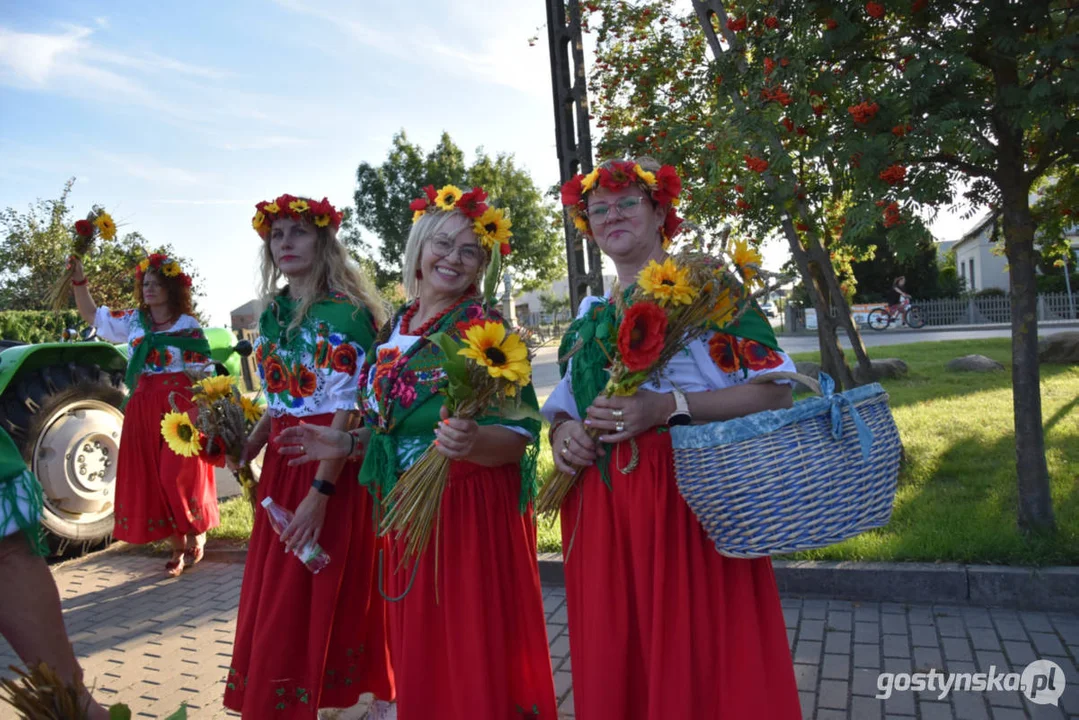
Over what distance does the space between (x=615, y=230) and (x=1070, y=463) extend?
5.00 m

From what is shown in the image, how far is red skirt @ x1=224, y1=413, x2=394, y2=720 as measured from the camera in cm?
282

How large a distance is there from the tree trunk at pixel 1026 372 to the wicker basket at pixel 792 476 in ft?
9.60

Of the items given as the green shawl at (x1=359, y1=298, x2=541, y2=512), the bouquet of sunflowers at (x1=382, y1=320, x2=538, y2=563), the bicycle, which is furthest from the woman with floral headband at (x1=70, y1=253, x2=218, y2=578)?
the bicycle

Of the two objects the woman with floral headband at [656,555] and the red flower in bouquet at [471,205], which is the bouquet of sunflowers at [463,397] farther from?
the red flower in bouquet at [471,205]

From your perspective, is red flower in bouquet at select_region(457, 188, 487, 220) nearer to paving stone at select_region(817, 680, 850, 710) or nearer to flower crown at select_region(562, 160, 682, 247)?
flower crown at select_region(562, 160, 682, 247)

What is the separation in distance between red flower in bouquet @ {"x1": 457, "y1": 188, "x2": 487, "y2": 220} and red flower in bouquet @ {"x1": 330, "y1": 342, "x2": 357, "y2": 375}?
75 cm

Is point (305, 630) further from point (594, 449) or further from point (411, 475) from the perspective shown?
point (594, 449)

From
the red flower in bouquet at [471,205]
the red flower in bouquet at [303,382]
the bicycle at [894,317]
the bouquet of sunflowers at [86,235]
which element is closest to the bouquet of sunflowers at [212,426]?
the red flower in bouquet at [303,382]

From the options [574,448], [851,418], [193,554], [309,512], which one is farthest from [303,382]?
[193,554]

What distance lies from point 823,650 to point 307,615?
2312mm

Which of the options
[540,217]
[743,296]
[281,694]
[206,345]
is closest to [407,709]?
[281,694]

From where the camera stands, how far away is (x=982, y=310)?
29.5 metres

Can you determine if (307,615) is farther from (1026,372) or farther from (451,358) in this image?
(1026,372)

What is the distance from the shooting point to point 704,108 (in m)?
6.73
